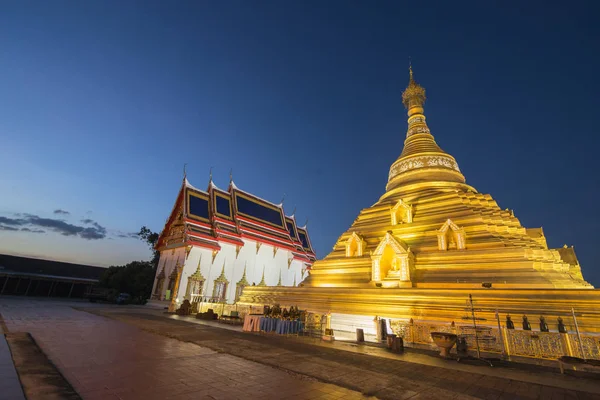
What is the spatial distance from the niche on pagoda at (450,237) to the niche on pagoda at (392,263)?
1314 mm

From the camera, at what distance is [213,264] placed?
70.8ft

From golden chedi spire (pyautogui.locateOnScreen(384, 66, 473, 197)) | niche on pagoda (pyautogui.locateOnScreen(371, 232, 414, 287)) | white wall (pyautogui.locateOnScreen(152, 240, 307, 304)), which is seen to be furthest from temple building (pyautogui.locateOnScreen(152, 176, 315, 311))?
golden chedi spire (pyautogui.locateOnScreen(384, 66, 473, 197))

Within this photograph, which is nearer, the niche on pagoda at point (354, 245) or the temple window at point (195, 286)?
the niche on pagoda at point (354, 245)

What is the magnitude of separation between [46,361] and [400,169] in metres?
16.3

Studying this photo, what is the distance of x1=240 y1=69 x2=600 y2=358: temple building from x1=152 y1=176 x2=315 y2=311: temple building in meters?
8.44

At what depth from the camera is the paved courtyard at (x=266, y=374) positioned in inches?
127

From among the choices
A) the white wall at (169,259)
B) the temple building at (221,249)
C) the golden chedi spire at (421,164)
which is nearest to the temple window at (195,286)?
the temple building at (221,249)

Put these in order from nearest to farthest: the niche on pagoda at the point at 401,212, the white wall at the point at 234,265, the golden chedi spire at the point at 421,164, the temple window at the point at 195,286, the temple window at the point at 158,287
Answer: the niche on pagoda at the point at 401,212 < the golden chedi spire at the point at 421,164 < the temple window at the point at 195,286 < the white wall at the point at 234,265 < the temple window at the point at 158,287

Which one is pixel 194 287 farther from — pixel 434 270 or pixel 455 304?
pixel 455 304

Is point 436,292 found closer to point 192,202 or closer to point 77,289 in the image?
point 192,202

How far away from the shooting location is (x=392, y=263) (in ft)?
37.0

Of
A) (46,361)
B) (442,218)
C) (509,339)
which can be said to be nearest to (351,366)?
(509,339)

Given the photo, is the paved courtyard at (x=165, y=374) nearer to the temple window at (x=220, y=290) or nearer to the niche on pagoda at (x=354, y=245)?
the niche on pagoda at (x=354, y=245)

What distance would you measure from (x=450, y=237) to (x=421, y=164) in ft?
19.8
